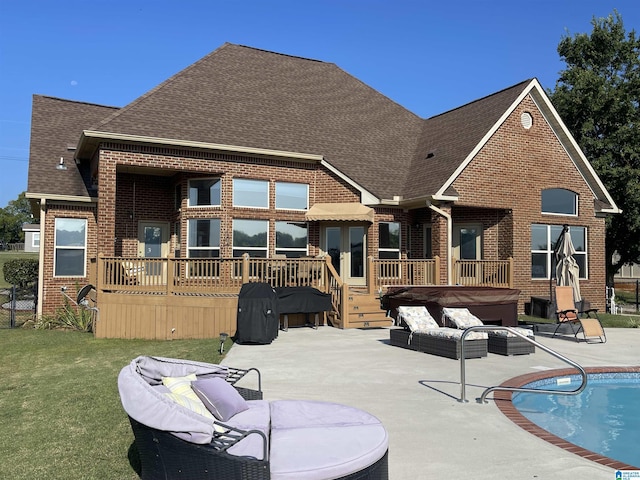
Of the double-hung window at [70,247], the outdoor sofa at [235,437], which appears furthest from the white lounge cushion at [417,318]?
the double-hung window at [70,247]

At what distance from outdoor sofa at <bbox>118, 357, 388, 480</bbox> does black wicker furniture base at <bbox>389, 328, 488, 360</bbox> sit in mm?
5617

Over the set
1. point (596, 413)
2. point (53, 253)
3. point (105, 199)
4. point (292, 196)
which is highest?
point (292, 196)

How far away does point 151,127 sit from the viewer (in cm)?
1579

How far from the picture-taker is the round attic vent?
1859 centimetres

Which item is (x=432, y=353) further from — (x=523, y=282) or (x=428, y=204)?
(x=523, y=282)

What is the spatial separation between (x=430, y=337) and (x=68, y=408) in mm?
6862

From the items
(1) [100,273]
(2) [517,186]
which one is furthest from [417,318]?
(2) [517,186]

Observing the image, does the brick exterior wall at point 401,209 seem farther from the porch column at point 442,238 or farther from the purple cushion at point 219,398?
the purple cushion at point 219,398

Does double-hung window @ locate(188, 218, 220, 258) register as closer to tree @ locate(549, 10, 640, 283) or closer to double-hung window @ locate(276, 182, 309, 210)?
double-hung window @ locate(276, 182, 309, 210)

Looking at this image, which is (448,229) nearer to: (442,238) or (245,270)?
(442,238)

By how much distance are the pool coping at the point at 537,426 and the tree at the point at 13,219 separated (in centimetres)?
11734

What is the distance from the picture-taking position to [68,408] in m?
6.66

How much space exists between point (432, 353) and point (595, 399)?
3.14m

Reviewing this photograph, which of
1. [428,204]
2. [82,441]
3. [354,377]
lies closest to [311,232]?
[428,204]
